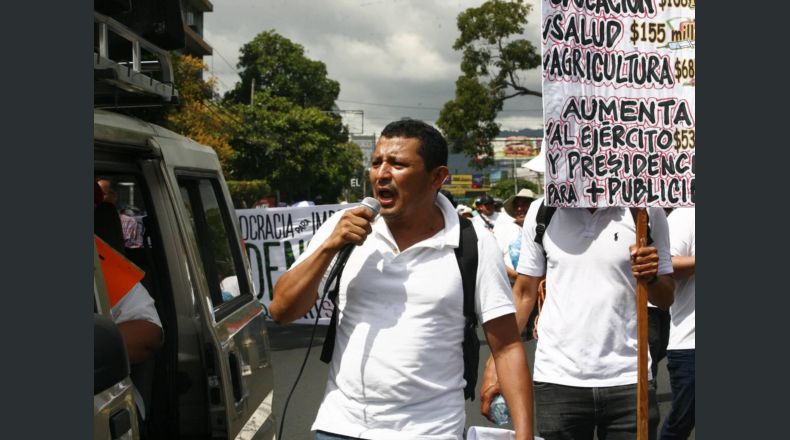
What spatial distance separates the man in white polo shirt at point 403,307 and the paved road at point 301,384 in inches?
152

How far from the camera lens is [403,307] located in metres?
2.96

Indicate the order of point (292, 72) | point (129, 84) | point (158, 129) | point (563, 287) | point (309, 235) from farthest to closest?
1. point (292, 72)
2. point (309, 235)
3. point (563, 287)
4. point (158, 129)
5. point (129, 84)

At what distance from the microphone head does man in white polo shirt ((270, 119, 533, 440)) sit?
0.08ft

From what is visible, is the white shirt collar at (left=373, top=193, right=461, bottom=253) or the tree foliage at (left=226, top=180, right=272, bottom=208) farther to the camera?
the tree foliage at (left=226, top=180, right=272, bottom=208)

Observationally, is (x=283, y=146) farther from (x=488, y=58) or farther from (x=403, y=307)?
(x=403, y=307)

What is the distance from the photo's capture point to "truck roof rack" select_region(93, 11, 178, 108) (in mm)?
2557

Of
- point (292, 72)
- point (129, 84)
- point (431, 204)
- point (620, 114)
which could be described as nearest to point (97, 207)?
point (129, 84)

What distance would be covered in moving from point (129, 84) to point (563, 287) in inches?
84.4

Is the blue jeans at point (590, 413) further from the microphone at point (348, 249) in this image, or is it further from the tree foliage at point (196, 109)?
the tree foliage at point (196, 109)

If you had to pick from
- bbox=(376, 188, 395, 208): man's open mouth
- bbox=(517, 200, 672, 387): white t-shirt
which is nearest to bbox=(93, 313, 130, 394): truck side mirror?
bbox=(376, 188, 395, 208): man's open mouth

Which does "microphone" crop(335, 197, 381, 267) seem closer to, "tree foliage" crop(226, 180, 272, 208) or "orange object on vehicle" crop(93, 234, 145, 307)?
"orange object on vehicle" crop(93, 234, 145, 307)

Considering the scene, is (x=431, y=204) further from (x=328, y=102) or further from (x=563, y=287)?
(x=328, y=102)

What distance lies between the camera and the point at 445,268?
3031 millimetres

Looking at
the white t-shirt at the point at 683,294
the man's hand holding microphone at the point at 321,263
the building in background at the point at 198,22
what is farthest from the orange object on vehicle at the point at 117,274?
the building in background at the point at 198,22
